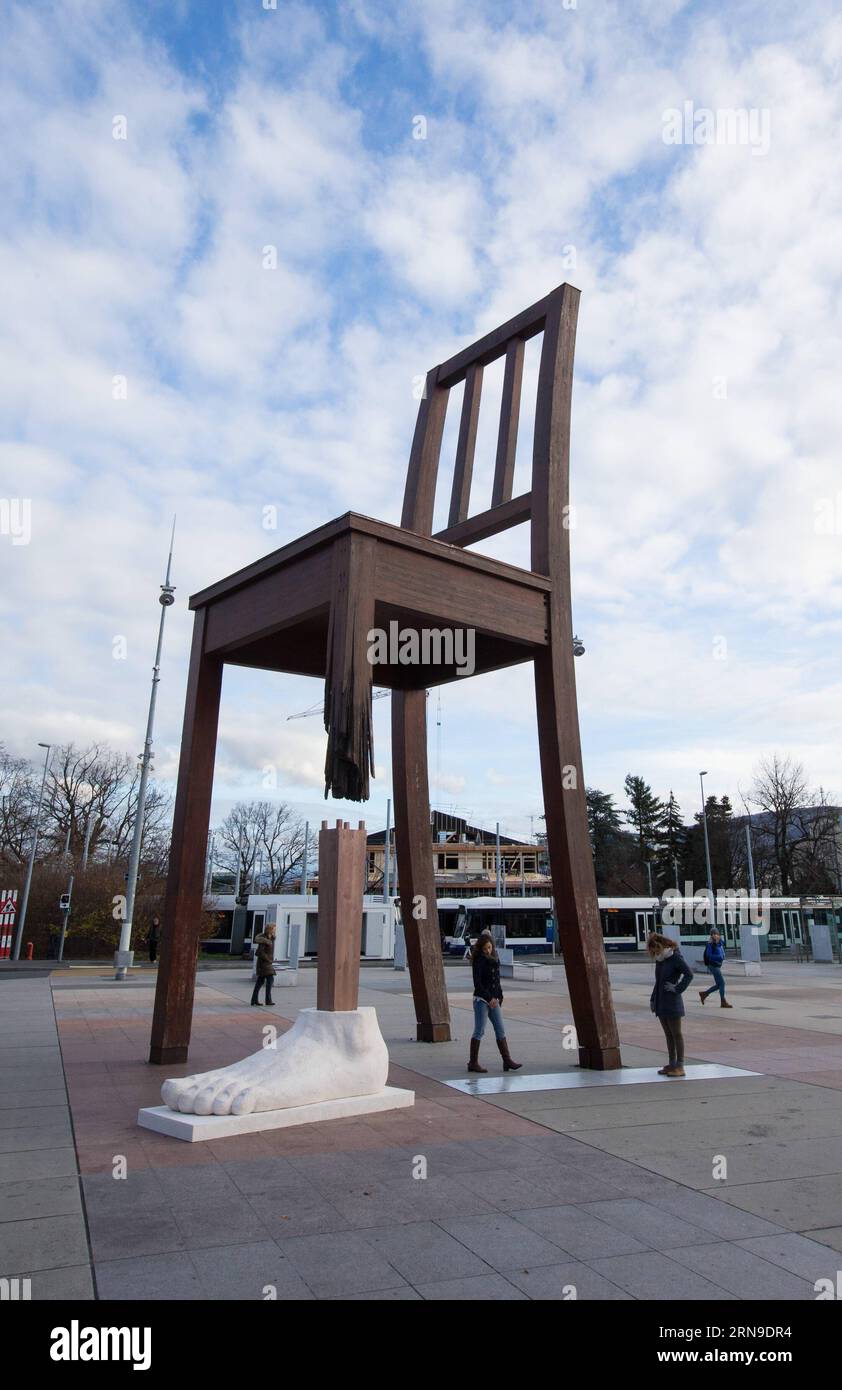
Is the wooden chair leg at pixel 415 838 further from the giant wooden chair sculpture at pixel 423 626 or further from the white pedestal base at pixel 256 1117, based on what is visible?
the white pedestal base at pixel 256 1117

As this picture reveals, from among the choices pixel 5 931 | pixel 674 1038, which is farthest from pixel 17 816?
pixel 674 1038

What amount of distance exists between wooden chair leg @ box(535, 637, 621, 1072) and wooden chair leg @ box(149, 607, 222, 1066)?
329cm

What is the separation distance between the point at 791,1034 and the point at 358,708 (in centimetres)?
911

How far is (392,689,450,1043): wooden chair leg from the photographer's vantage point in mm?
9766

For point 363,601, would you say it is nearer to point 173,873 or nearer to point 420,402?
point 173,873

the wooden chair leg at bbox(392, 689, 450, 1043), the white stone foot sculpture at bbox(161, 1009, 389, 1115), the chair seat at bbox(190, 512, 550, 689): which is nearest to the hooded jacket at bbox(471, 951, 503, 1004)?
the wooden chair leg at bbox(392, 689, 450, 1043)

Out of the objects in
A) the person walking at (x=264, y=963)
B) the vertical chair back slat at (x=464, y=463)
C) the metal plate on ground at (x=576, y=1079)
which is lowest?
the metal plate on ground at (x=576, y=1079)

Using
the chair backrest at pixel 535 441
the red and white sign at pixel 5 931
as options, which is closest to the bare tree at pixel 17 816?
the red and white sign at pixel 5 931

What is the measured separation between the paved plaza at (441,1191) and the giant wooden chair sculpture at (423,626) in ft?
3.95

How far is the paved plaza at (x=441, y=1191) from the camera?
3.65m

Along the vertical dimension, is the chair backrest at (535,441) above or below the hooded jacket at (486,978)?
above
